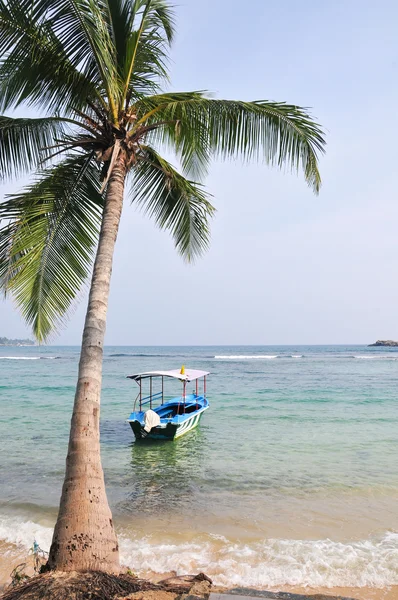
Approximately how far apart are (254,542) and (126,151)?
18.7 feet

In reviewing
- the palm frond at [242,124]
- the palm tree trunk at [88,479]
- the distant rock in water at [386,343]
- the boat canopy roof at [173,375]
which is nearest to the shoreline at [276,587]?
the palm tree trunk at [88,479]

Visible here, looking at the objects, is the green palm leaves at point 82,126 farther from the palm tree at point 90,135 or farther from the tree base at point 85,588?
the tree base at point 85,588

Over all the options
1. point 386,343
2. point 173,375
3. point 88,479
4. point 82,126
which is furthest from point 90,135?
point 386,343

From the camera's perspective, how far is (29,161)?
24.0ft

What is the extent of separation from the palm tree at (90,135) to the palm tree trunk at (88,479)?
1.0 inches

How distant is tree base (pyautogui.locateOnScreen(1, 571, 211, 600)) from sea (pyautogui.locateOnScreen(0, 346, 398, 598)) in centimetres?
195

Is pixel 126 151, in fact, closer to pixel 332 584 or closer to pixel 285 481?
Answer: pixel 332 584

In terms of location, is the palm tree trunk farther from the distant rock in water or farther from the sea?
the distant rock in water

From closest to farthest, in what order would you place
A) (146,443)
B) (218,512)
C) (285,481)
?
(218,512)
(285,481)
(146,443)

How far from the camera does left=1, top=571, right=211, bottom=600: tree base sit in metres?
3.56

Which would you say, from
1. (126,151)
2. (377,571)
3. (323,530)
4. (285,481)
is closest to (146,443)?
(285,481)

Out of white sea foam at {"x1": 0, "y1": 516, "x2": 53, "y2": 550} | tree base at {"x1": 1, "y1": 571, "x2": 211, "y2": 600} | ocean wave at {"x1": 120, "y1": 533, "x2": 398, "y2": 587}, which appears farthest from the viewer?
white sea foam at {"x1": 0, "y1": 516, "x2": 53, "y2": 550}

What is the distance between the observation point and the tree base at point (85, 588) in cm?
356

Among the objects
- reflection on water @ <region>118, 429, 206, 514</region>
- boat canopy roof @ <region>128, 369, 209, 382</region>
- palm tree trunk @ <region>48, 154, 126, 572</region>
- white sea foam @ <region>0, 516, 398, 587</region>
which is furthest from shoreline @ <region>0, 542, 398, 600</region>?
boat canopy roof @ <region>128, 369, 209, 382</region>
